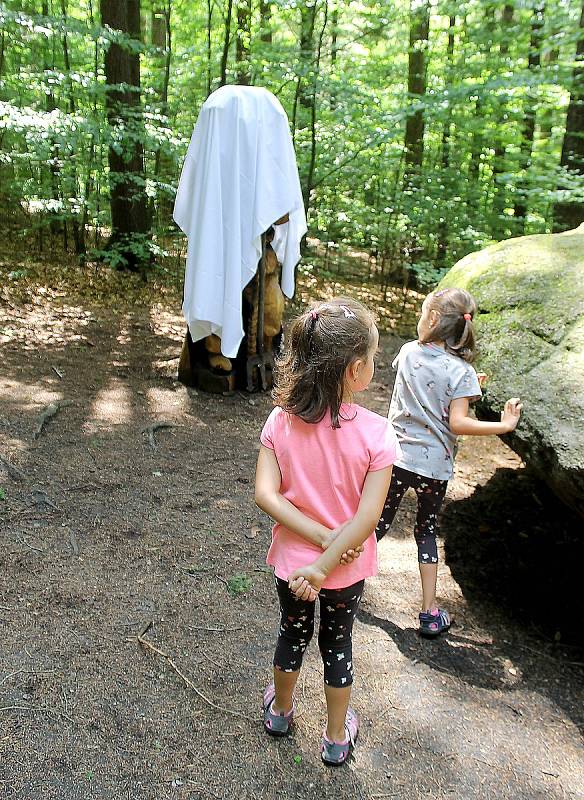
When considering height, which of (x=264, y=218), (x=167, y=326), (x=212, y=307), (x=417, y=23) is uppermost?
(x=417, y=23)

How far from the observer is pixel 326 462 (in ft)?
6.15

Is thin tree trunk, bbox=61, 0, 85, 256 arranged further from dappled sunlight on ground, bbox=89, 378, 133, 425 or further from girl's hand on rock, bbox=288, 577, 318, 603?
girl's hand on rock, bbox=288, 577, 318, 603

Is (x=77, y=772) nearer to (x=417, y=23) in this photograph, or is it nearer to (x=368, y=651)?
(x=368, y=651)

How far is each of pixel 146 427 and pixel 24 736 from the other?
2.87 metres

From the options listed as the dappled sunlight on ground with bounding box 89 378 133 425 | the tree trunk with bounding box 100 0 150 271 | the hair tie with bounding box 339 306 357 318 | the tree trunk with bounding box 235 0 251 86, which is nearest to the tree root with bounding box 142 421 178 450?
the dappled sunlight on ground with bounding box 89 378 133 425

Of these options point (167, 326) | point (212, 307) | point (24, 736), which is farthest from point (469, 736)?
point (167, 326)

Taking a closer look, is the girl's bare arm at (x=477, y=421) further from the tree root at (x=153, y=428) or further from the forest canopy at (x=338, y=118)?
the forest canopy at (x=338, y=118)

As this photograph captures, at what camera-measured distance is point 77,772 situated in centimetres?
198

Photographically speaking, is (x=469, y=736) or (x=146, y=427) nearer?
(x=469, y=736)

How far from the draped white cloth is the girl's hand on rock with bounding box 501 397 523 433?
2.95 meters

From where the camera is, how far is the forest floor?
2.09 metres

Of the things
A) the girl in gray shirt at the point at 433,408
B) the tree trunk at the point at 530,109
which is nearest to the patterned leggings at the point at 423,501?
the girl in gray shirt at the point at 433,408

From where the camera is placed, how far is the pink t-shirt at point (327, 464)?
1.86 m

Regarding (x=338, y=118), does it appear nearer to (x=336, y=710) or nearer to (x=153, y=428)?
(x=153, y=428)
